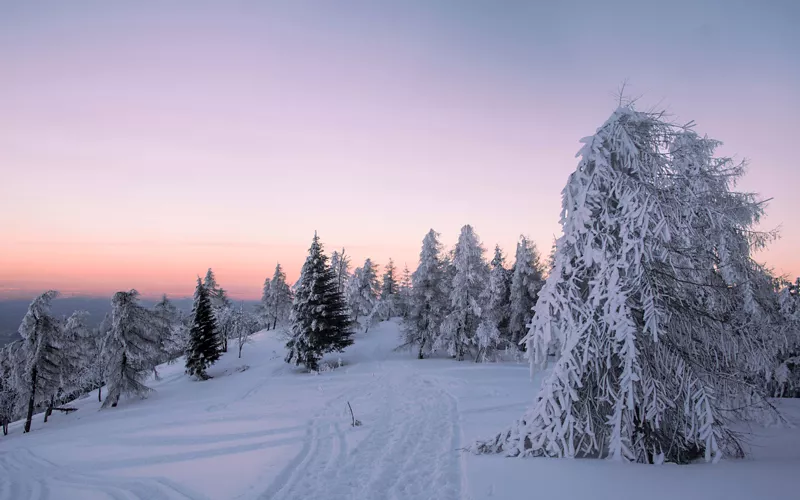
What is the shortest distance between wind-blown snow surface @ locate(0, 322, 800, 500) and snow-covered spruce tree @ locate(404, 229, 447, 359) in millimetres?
10002

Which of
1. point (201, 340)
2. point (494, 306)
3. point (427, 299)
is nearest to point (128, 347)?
point (201, 340)

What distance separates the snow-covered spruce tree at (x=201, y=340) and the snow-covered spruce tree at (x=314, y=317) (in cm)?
949

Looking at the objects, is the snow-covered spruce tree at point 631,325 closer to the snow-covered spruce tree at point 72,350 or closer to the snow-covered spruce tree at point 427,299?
the snow-covered spruce tree at point 427,299

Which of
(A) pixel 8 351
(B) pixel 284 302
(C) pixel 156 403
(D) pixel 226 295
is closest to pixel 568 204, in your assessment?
(C) pixel 156 403

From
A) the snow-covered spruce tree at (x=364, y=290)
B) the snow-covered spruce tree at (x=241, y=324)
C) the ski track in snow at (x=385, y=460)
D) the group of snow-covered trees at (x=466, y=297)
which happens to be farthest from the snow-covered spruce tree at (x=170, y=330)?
the ski track in snow at (x=385, y=460)

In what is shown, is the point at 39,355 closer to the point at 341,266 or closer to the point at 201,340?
the point at 201,340

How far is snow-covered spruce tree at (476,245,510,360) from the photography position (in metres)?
29.0

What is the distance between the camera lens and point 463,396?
59.1 feet

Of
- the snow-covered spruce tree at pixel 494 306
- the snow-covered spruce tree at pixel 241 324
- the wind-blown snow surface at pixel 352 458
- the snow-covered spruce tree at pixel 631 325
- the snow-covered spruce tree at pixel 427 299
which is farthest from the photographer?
the snow-covered spruce tree at pixel 241 324

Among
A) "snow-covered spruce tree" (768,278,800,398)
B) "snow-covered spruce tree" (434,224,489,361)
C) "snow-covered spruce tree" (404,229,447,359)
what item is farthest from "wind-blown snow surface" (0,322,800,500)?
"snow-covered spruce tree" (404,229,447,359)

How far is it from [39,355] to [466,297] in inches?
1326

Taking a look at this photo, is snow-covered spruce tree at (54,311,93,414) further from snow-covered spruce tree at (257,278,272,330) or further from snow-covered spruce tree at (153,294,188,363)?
snow-covered spruce tree at (257,278,272,330)

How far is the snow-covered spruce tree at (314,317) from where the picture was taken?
98.9 feet

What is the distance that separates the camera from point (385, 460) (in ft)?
32.2
